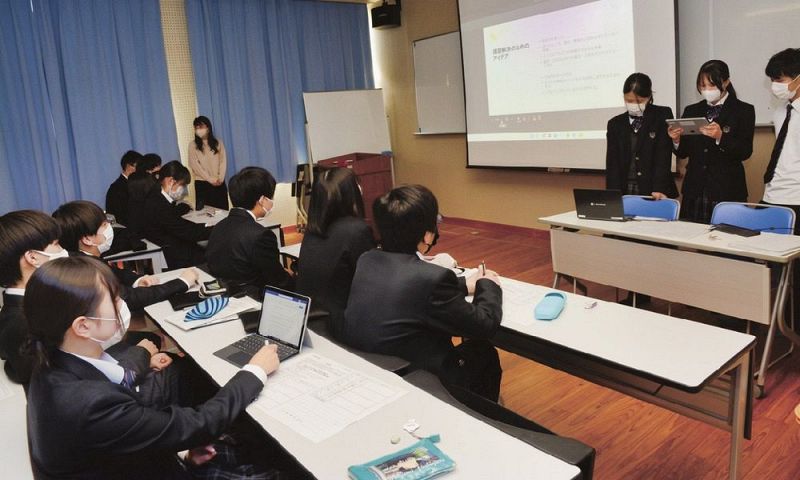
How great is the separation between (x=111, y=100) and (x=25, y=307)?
5421 mm

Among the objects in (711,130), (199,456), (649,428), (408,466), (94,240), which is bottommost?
(649,428)

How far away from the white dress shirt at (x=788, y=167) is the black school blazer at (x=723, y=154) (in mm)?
185

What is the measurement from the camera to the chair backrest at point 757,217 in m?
3.07

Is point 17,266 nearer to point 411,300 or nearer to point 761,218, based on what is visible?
point 411,300

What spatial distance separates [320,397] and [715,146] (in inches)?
126

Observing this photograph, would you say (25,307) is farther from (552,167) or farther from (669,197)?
(552,167)

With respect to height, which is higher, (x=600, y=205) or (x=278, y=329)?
(x=600, y=205)

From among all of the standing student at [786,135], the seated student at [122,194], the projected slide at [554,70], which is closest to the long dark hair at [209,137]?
the seated student at [122,194]

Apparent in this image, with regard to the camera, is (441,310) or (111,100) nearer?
(441,310)

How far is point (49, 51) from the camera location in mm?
5566

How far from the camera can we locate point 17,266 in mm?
1960

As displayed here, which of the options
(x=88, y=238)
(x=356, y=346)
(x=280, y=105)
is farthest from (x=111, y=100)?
(x=356, y=346)

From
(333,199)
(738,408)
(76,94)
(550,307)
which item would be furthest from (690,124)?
(76,94)

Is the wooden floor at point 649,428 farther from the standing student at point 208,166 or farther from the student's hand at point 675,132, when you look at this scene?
the standing student at point 208,166
